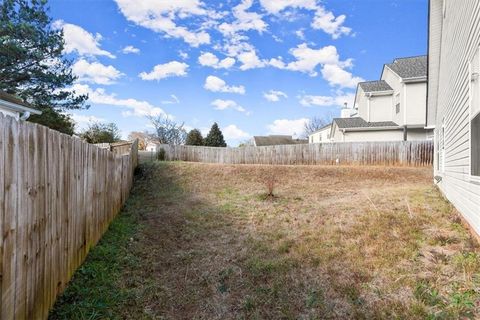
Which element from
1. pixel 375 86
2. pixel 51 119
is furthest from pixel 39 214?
pixel 375 86

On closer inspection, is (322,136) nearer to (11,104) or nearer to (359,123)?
(359,123)

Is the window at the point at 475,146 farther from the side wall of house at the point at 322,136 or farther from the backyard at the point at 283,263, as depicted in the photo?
the side wall of house at the point at 322,136

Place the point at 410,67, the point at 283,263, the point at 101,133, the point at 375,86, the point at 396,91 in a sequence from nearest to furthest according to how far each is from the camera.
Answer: the point at 283,263
the point at 410,67
the point at 396,91
the point at 375,86
the point at 101,133

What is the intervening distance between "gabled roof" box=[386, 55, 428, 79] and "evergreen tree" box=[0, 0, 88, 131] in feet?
60.1

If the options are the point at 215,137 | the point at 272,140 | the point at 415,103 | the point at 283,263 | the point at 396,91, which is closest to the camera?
the point at 283,263

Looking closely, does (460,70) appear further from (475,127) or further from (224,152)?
(224,152)

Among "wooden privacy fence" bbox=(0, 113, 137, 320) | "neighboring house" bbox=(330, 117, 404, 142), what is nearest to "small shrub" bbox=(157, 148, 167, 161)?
"neighboring house" bbox=(330, 117, 404, 142)

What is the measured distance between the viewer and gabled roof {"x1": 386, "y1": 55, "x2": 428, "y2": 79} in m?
17.6

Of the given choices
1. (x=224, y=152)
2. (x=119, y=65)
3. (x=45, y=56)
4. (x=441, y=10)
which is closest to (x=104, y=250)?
(x=441, y=10)

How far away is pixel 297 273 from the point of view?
164 inches

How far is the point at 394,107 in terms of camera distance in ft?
63.3

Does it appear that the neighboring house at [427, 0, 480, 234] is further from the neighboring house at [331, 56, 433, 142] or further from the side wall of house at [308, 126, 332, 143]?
the side wall of house at [308, 126, 332, 143]

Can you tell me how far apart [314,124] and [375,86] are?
111 feet

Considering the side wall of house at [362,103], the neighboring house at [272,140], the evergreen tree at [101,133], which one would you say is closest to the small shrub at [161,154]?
the evergreen tree at [101,133]
